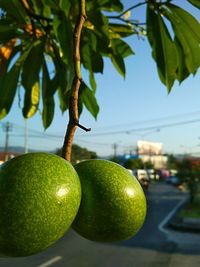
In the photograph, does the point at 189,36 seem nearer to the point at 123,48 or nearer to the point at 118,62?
the point at 118,62

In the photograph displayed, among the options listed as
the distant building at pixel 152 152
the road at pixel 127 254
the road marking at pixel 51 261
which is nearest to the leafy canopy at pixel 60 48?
the road at pixel 127 254

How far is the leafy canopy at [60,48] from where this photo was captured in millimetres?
2086

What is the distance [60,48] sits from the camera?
186 cm

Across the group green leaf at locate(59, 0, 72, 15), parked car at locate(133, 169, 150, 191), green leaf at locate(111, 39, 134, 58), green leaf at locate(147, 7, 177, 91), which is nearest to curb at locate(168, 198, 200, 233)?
parked car at locate(133, 169, 150, 191)

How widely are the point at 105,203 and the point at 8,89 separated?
1331mm

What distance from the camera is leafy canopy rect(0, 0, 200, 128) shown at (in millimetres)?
2086

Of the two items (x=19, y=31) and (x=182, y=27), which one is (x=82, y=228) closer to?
(x=182, y=27)

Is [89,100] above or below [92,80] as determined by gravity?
below

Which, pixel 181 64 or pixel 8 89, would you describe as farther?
pixel 8 89

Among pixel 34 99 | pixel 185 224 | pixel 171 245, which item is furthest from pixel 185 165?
pixel 34 99

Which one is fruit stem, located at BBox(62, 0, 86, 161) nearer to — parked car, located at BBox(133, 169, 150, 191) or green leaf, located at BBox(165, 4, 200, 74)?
green leaf, located at BBox(165, 4, 200, 74)

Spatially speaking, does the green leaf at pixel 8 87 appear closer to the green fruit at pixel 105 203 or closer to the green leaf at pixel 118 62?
the green leaf at pixel 118 62

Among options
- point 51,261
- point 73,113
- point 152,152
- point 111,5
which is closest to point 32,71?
point 111,5

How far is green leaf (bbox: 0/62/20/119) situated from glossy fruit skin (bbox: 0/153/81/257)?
131cm
